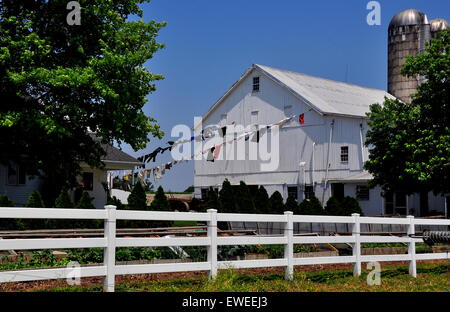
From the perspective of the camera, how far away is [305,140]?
1738 inches

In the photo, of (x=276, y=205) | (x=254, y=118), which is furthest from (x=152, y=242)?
(x=254, y=118)

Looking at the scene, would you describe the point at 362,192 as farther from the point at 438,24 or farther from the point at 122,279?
the point at 122,279

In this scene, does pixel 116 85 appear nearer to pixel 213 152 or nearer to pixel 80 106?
pixel 80 106

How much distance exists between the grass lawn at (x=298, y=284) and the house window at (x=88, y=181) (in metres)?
25.6

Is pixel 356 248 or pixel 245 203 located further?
pixel 245 203

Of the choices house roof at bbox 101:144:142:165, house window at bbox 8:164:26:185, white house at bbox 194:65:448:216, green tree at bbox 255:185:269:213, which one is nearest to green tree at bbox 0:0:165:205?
house window at bbox 8:164:26:185

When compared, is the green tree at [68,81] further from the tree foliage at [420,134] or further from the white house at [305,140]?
the white house at [305,140]

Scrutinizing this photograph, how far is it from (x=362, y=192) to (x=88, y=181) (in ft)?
56.4

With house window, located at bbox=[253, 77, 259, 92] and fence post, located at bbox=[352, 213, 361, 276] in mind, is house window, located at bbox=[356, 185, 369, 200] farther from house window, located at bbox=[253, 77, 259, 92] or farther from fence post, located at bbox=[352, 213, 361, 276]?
fence post, located at bbox=[352, 213, 361, 276]

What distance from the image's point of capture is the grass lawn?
10000 mm

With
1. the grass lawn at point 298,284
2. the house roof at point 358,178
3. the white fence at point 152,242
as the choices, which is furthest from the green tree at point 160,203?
the grass lawn at point 298,284

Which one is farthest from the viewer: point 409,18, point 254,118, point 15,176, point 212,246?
point 409,18
